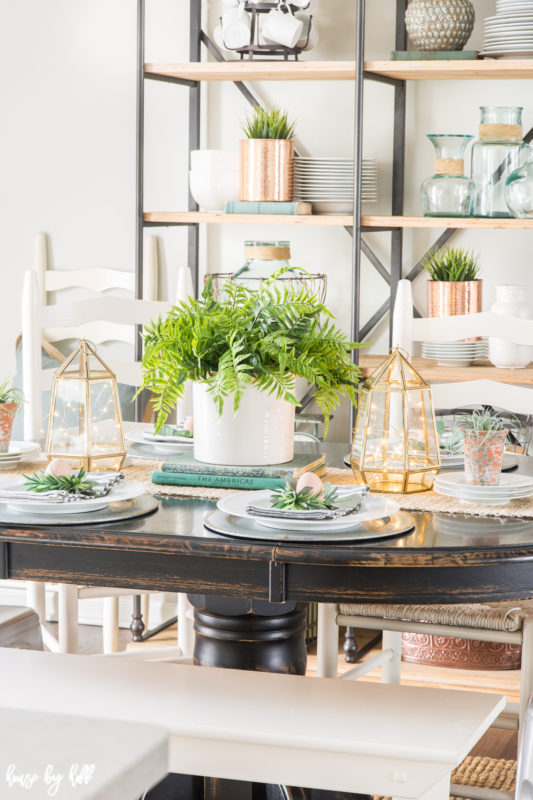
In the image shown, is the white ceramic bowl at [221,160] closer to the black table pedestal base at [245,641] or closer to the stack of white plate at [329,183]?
the stack of white plate at [329,183]

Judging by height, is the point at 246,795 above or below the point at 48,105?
below

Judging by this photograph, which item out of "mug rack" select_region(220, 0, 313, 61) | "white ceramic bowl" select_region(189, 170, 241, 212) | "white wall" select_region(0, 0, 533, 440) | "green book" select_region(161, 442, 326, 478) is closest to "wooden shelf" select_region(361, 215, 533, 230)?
"white wall" select_region(0, 0, 533, 440)

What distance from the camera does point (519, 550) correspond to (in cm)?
139

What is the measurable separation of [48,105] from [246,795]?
266 cm

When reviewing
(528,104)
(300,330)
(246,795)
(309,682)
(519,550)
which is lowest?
(246,795)

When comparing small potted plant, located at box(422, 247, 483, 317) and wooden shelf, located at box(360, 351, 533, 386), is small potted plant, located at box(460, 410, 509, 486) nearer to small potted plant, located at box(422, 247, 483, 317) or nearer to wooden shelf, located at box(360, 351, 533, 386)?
wooden shelf, located at box(360, 351, 533, 386)

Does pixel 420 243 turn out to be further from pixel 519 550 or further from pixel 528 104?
pixel 519 550

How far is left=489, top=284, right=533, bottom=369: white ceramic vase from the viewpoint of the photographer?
9.71 ft

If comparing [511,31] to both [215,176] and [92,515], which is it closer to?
[215,176]

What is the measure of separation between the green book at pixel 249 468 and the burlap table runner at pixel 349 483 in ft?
0.10

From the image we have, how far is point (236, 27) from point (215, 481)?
188 cm

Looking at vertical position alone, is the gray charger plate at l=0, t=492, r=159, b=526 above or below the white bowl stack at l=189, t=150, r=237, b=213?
below

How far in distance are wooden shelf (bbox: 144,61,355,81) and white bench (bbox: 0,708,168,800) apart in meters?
2.72

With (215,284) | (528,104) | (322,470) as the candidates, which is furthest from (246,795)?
(528,104)
